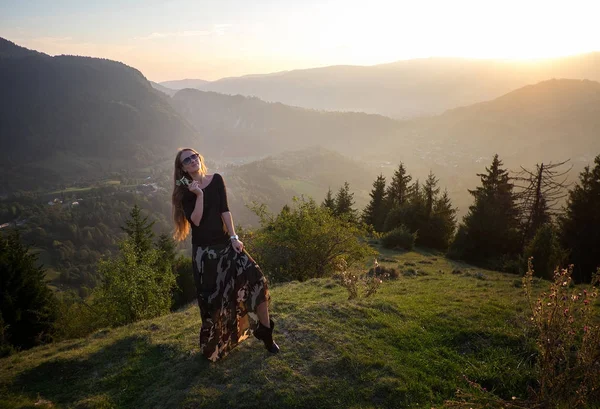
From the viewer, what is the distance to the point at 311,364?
223 inches

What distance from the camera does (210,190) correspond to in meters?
5.60

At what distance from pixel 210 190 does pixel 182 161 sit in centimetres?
67

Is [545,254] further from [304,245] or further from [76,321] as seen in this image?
[76,321]

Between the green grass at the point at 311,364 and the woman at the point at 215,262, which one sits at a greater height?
the woman at the point at 215,262

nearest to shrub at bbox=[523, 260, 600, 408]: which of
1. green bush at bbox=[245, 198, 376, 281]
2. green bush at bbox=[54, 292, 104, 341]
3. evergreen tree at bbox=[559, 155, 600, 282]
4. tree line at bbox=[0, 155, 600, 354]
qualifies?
tree line at bbox=[0, 155, 600, 354]

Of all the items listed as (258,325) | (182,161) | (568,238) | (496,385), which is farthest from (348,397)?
(568,238)

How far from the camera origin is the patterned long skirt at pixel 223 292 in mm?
5688

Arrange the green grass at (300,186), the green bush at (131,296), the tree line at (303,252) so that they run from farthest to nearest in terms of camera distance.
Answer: the green grass at (300,186) < the tree line at (303,252) < the green bush at (131,296)

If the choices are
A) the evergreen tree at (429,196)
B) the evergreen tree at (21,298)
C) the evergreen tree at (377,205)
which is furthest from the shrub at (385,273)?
the evergreen tree at (377,205)

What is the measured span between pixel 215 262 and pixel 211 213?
0.85 m

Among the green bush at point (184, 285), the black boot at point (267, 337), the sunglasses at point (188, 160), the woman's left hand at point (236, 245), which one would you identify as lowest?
the green bush at point (184, 285)

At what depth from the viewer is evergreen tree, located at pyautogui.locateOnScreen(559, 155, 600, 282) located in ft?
73.1

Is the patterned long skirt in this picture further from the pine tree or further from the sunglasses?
the pine tree

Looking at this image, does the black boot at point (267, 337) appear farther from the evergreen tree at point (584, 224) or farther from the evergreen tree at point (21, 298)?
the evergreen tree at point (584, 224)
